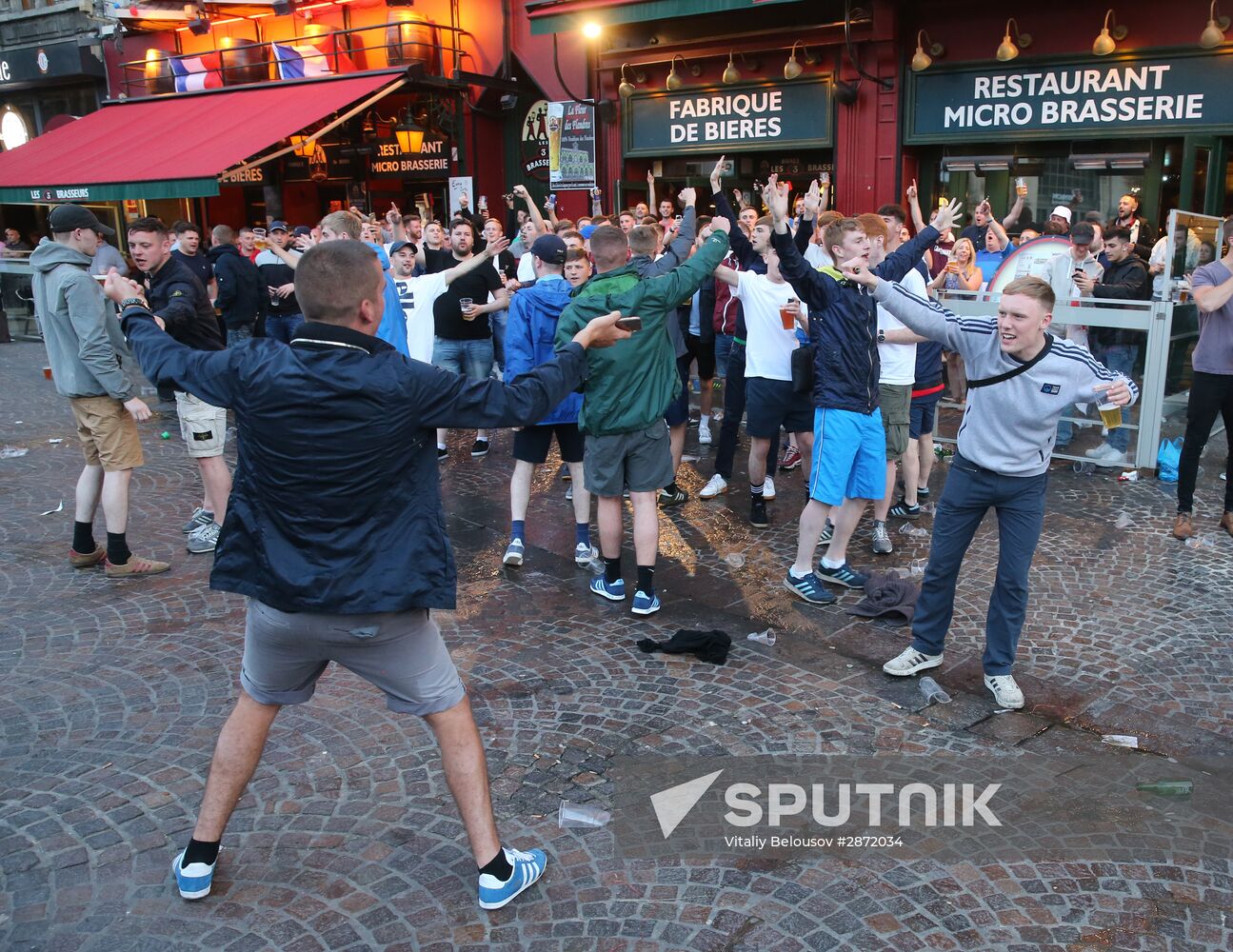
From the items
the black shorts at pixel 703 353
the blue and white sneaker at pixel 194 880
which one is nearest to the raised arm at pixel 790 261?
the black shorts at pixel 703 353

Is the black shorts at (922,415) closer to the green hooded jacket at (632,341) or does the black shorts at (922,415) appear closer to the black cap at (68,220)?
the green hooded jacket at (632,341)

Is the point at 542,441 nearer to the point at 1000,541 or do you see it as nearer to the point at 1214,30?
the point at 1000,541

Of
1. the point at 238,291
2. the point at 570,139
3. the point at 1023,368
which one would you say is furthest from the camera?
the point at 570,139

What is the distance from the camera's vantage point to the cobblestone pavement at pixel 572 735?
312cm

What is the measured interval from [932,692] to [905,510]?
9.09 feet

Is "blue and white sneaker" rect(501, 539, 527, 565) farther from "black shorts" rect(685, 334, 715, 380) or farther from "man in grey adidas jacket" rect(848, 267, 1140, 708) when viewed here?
"black shorts" rect(685, 334, 715, 380)

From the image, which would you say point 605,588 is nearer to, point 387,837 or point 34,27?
point 387,837

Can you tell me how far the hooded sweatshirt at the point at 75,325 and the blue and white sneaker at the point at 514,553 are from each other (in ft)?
7.86

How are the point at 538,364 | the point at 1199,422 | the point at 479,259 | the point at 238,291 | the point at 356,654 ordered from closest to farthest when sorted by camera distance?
the point at 356,654, the point at 538,364, the point at 1199,422, the point at 479,259, the point at 238,291

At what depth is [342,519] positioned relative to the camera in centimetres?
298

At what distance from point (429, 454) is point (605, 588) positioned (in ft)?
9.23

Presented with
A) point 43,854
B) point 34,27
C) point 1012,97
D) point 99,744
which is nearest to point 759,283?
point 99,744

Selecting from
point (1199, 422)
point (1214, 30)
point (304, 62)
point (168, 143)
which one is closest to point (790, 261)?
point (1199, 422)

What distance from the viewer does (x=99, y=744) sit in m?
4.22
